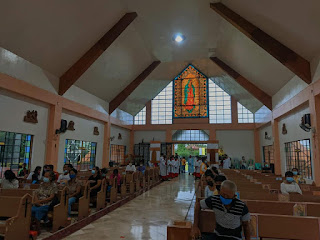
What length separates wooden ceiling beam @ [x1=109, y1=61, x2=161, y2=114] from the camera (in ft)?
45.5

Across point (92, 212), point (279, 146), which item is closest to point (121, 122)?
point (279, 146)

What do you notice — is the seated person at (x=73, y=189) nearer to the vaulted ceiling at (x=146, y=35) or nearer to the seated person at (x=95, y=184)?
the seated person at (x=95, y=184)

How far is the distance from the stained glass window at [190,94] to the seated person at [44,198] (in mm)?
13992

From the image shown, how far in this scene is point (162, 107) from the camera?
18.6 metres

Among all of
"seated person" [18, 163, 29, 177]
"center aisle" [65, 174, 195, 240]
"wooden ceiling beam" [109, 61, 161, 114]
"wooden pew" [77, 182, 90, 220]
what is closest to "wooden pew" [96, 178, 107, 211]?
"center aisle" [65, 174, 195, 240]

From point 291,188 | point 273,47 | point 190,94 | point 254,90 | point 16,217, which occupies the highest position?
point 190,94

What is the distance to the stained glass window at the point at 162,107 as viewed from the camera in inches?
728

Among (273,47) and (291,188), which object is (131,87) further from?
(291,188)

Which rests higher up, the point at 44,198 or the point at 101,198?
the point at 44,198

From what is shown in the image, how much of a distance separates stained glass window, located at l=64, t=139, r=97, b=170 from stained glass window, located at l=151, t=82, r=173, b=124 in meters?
6.65

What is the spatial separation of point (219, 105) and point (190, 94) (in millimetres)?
2310

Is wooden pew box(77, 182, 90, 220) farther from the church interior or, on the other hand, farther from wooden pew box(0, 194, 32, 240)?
wooden pew box(0, 194, 32, 240)

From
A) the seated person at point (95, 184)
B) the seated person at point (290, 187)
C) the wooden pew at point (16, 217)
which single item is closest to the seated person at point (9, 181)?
the wooden pew at point (16, 217)

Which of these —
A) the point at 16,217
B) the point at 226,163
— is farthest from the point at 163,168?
the point at 16,217
